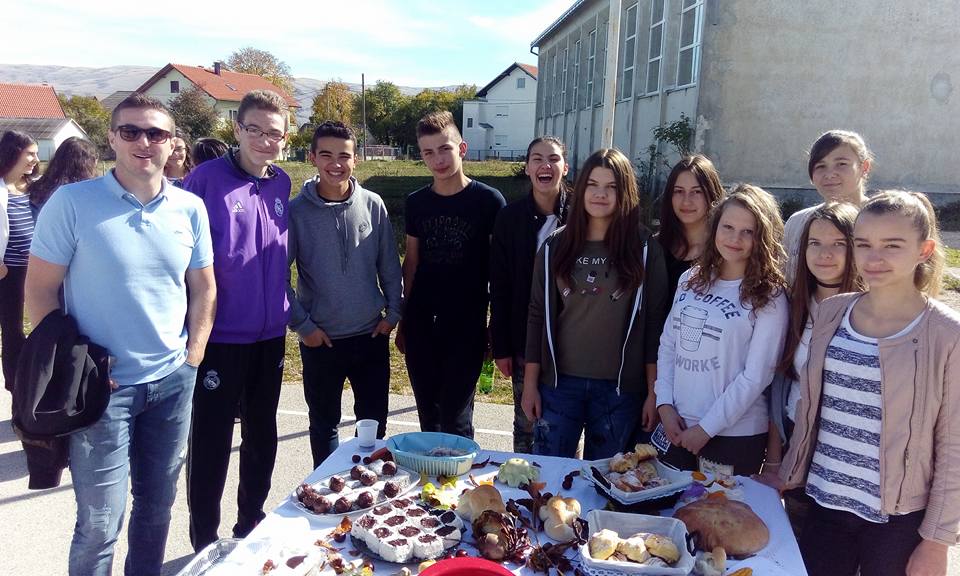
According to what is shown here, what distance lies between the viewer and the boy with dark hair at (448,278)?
3.75 m

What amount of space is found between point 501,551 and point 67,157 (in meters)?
4.71

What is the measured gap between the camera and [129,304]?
2.53m

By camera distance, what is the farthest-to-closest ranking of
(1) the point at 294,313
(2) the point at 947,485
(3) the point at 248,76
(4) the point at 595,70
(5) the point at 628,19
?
(3) the point at 248,76
(4) the point at 595,70
(5) the point at 628,19
(1) the point at 294,313
(2) the point at 947,485

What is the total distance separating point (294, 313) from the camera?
11.4ft

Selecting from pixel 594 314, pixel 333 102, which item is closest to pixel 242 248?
pixel 594 314

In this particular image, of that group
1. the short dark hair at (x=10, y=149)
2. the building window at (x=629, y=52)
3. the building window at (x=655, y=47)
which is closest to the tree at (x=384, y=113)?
the building window at (x=629, y=52)

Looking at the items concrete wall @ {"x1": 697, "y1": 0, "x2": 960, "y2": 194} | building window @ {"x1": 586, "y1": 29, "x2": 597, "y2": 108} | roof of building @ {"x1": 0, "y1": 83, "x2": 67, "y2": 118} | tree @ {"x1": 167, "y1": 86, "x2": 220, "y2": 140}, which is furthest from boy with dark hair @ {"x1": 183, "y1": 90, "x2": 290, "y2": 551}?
roof of building @ {"x1": 0, "y1": 83, "x2": 67, "y2": 118}

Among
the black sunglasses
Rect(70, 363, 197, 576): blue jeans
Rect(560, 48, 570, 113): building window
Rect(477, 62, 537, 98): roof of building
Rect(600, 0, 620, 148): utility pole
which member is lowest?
Rect(70, 363, 197, 576): blue jeans

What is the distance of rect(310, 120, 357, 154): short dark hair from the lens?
3.50 m

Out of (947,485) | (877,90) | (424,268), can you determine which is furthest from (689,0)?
(947,485)

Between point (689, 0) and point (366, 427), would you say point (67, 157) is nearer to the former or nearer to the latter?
point (366, 427)

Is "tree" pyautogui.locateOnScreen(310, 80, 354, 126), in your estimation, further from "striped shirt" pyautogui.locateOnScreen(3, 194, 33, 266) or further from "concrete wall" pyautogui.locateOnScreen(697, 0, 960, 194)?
"striped shirt" pyautogui.locateOnScreen(3, 194, 33, 266)

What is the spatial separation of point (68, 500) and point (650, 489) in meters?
3.61

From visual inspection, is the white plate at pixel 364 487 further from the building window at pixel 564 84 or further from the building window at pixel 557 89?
the building window at pixel 557 89
